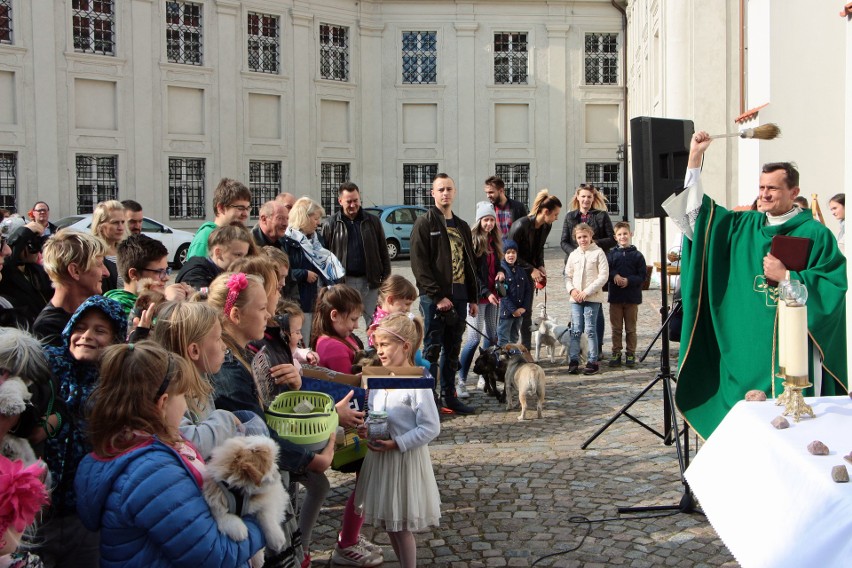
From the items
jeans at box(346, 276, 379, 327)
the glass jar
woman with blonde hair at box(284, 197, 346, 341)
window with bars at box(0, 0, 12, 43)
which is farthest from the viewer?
window with bars at box(0, 0, 12, 43)

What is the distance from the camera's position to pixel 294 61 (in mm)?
29969

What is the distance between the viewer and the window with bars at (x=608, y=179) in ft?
112

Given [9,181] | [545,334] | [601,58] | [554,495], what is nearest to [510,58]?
[601,58]

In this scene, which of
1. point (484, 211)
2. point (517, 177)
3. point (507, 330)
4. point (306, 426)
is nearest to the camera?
point (306, 426)

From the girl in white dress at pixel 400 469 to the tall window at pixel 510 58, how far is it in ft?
98.3

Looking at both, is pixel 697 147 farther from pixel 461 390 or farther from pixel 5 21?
pixel 5 21

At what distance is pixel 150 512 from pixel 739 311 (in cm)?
388

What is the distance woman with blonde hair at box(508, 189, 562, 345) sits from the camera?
1007cm

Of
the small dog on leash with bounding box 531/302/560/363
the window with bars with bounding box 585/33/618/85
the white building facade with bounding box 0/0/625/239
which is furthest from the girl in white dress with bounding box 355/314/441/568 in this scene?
the window with bars with bounding box 585/33/618/85

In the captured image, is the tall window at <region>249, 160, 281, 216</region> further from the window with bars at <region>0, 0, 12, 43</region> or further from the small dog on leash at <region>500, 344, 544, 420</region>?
the small dog on leash at <region>500, 344, 544, 420</region>

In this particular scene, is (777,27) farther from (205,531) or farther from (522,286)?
(205,531)

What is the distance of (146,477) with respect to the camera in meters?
2.76

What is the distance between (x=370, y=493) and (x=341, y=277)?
396 centimetres

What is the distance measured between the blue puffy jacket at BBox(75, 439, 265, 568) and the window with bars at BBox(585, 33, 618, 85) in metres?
32.8
